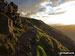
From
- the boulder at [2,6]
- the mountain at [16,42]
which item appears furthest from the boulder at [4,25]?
the boulder at [2,6]

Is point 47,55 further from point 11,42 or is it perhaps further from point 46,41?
point 11,42

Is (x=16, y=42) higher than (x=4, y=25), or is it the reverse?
(x=4, y=25)

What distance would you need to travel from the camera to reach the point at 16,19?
174000 millimetres

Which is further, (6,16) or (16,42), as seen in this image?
(6,16)

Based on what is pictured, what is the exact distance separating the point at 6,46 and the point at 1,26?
952 inches

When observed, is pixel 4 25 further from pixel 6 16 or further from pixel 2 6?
pixel 2 6

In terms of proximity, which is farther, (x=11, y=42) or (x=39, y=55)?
(x=39, y=55)

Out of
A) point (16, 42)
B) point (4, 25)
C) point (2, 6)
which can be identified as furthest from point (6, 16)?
point (16, 42)

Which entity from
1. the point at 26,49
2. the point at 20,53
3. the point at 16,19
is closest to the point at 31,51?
the point at 26,49

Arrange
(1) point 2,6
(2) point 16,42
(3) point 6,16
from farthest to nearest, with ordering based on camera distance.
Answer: (1) point 2,6
(3) point 6,16
(2) point 16,42

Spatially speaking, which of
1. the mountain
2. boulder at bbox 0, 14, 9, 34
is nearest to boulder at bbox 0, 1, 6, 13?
the mountain

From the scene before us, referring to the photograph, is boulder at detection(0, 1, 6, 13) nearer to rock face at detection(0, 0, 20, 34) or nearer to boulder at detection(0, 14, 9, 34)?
rock face at detection(0, 0, 20, 34)

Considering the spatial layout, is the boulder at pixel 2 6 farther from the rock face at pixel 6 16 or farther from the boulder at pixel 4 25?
the boulder at pixel 4 25

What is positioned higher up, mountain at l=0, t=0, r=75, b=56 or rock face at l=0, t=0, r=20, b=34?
rock face at l=0, t=0, r=20, b=34
